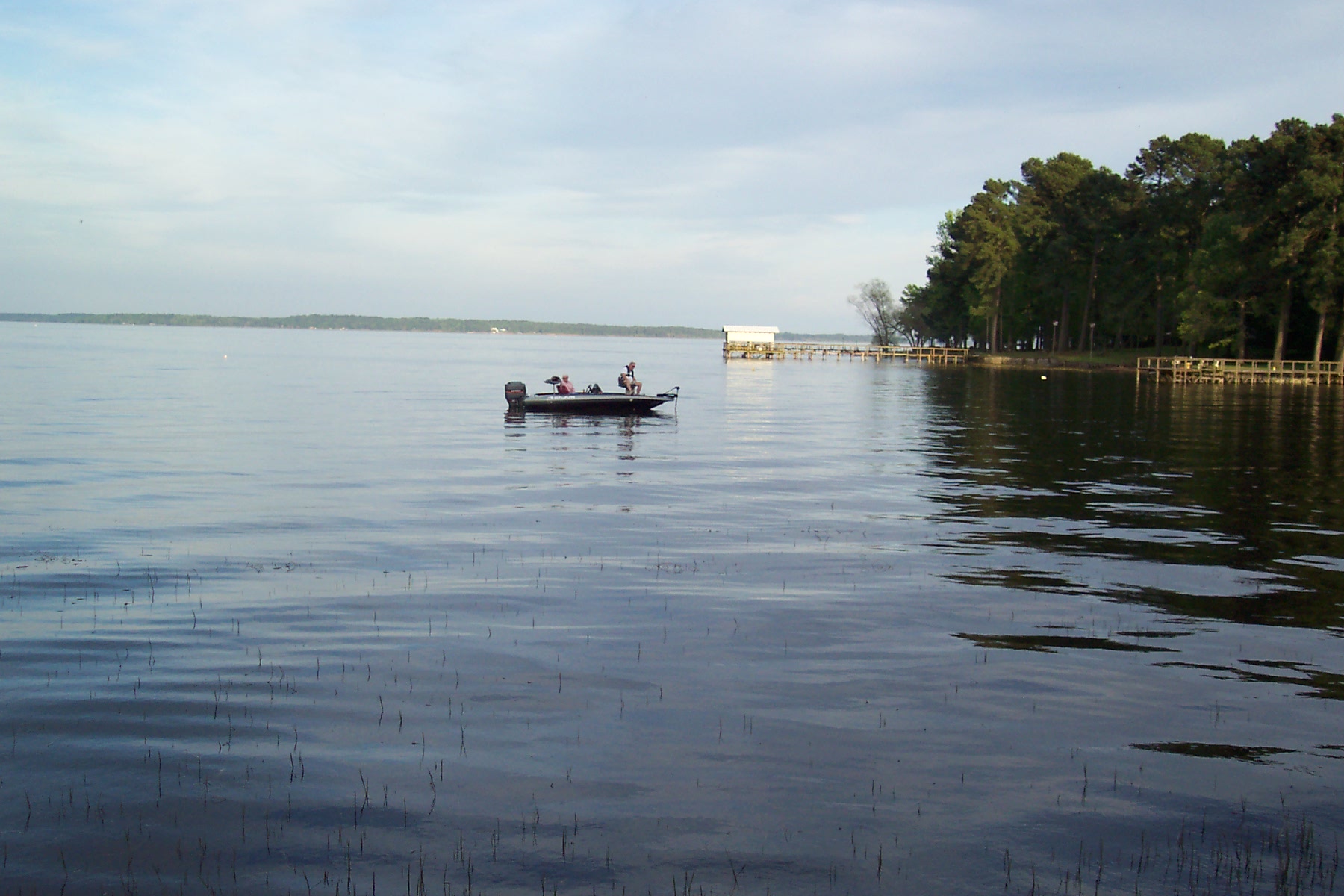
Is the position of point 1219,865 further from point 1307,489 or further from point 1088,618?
point 1307,489

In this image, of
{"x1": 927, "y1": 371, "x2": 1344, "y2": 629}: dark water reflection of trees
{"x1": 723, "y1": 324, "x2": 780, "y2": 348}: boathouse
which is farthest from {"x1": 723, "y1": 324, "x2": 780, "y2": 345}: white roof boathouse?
{"x1": 927, "y1": 371, "x2": 1344, "y2": 629}: dark water reflection of trees

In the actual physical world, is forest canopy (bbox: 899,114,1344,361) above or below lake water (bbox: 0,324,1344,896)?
above

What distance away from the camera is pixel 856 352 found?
151375 millimetres

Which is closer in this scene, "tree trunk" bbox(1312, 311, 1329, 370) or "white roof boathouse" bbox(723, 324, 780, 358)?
"tree trunk" bbox(1312, 311, 1329, 370)

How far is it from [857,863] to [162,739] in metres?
5.59

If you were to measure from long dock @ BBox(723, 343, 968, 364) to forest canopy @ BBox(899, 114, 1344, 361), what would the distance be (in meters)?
5.53

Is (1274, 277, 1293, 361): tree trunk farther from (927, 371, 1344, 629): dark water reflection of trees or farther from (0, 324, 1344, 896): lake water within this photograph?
(0, 324, 1344, 896): lake water

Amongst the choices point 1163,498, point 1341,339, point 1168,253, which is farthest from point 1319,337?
point 1163,498

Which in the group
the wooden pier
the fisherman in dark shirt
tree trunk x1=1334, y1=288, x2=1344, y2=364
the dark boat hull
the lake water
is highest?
tree trunk x1=1334, y1=288, x2=1344, y2=364

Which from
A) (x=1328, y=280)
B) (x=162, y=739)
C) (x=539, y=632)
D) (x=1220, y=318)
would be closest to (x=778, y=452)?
(x=539, y=632)

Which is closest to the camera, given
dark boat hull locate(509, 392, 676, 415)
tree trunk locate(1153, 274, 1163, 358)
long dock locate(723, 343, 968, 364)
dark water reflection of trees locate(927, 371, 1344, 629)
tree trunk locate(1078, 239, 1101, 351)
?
dark water reflection of trees locate(927, 371, 1344, 629)

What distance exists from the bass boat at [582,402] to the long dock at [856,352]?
93.7 m

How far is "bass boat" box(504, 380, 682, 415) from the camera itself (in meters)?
45.5

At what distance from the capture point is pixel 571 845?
737cm
